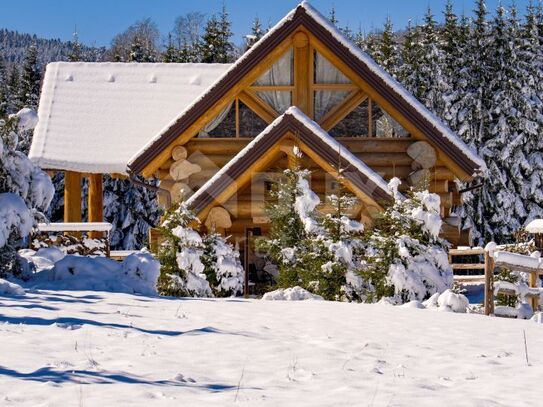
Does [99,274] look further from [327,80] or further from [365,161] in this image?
[327,80]

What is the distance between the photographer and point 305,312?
1054cm

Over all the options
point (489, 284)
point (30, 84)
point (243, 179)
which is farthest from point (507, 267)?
point (30, 84)

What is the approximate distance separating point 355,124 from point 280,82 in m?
2.04

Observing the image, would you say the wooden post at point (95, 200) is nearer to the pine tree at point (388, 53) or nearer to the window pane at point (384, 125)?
the window pane at point (384, 125)

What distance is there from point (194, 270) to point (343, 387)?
8.69 meters

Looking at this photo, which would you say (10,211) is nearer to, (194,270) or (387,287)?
(194,270)

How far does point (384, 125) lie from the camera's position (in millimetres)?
19094

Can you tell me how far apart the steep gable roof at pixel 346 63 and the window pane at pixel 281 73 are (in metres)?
0.69

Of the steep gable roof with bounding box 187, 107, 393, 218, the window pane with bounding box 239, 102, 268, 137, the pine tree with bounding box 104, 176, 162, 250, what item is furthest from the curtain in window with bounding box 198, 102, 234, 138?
the pine tree with bounding box 104, 176, 162, 250

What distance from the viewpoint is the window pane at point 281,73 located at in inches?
752

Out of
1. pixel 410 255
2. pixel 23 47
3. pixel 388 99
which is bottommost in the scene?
pixel 410 255

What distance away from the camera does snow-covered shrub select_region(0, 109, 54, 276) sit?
38.1ft

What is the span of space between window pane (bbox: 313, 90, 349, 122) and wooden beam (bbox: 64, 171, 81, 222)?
Answer: 719 cm

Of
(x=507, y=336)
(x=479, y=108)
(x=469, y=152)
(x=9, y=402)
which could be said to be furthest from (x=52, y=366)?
(x=479, y=108)
